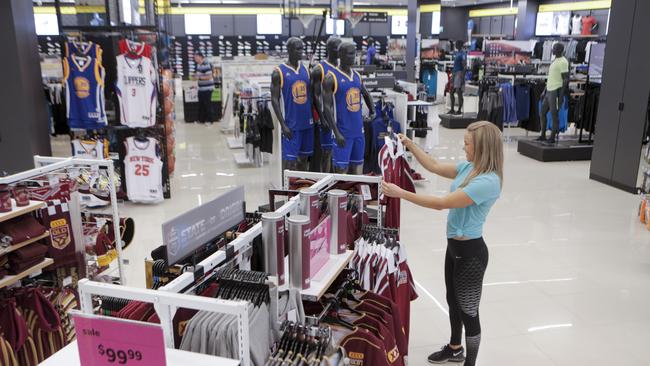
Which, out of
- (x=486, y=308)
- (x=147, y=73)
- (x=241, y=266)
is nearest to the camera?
(x=241, y=266)

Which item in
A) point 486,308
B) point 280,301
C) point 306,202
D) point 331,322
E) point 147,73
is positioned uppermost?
point 147,73

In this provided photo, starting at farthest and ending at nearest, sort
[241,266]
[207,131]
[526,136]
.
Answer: [207,131] → [526,136] → [241,266]

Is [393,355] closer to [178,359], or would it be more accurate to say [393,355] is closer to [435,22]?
[178,359]

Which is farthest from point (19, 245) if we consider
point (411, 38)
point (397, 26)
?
point (397, 26)

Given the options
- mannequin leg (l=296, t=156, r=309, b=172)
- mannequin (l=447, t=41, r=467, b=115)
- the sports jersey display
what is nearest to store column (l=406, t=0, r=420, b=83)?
mannequin (l=447, t=41, r=467, b=115)

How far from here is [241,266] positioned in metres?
2.33

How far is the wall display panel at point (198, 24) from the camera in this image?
80.8ft

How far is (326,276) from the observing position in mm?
2506

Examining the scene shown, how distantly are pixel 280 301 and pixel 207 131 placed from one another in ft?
35.7

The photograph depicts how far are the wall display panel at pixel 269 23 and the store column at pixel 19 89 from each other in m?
19.7

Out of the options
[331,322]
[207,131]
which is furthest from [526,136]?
[331,322]

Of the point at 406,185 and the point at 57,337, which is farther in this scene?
the point at 406,185

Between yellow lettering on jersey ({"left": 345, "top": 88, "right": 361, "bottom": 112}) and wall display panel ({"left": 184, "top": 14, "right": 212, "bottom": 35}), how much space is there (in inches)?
815

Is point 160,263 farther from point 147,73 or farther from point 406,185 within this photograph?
point 147,73
